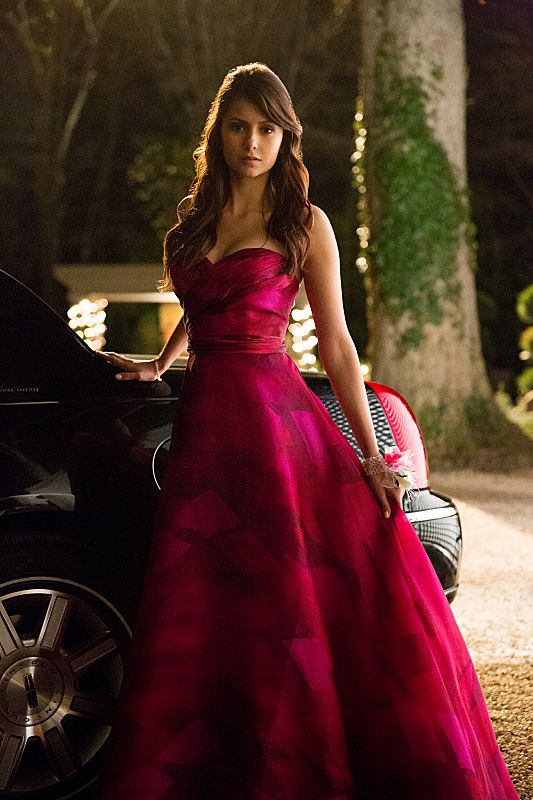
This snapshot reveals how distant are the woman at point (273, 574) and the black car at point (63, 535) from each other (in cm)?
25

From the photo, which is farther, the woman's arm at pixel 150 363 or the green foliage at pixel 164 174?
the green foliage at pixel 164 174

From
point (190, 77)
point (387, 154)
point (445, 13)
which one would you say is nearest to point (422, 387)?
point (387, 154)

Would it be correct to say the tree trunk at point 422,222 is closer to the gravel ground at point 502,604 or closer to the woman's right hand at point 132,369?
the gravel ground at point 502,604

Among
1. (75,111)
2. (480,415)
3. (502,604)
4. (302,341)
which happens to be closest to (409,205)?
(302,341)

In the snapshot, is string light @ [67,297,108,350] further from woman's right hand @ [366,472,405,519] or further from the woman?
woman's right hand @ [366,472,405,519]

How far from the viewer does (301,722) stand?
9.45 ft

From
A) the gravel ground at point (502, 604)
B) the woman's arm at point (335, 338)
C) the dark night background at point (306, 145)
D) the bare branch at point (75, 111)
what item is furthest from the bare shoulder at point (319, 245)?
the bare branch at point (75, 111)

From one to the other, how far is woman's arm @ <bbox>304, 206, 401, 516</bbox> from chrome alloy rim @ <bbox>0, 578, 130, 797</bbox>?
871 mm

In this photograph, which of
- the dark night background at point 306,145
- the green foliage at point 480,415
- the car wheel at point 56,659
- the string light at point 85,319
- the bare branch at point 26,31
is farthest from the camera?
the dark night background at point 306,145

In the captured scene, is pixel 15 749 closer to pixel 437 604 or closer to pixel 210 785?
pixel 210 785

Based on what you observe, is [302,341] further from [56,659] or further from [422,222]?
[56,659]

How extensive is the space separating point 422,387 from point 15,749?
9168 millimetres

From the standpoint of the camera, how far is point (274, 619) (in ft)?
9.68

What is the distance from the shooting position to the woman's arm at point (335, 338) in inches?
123
